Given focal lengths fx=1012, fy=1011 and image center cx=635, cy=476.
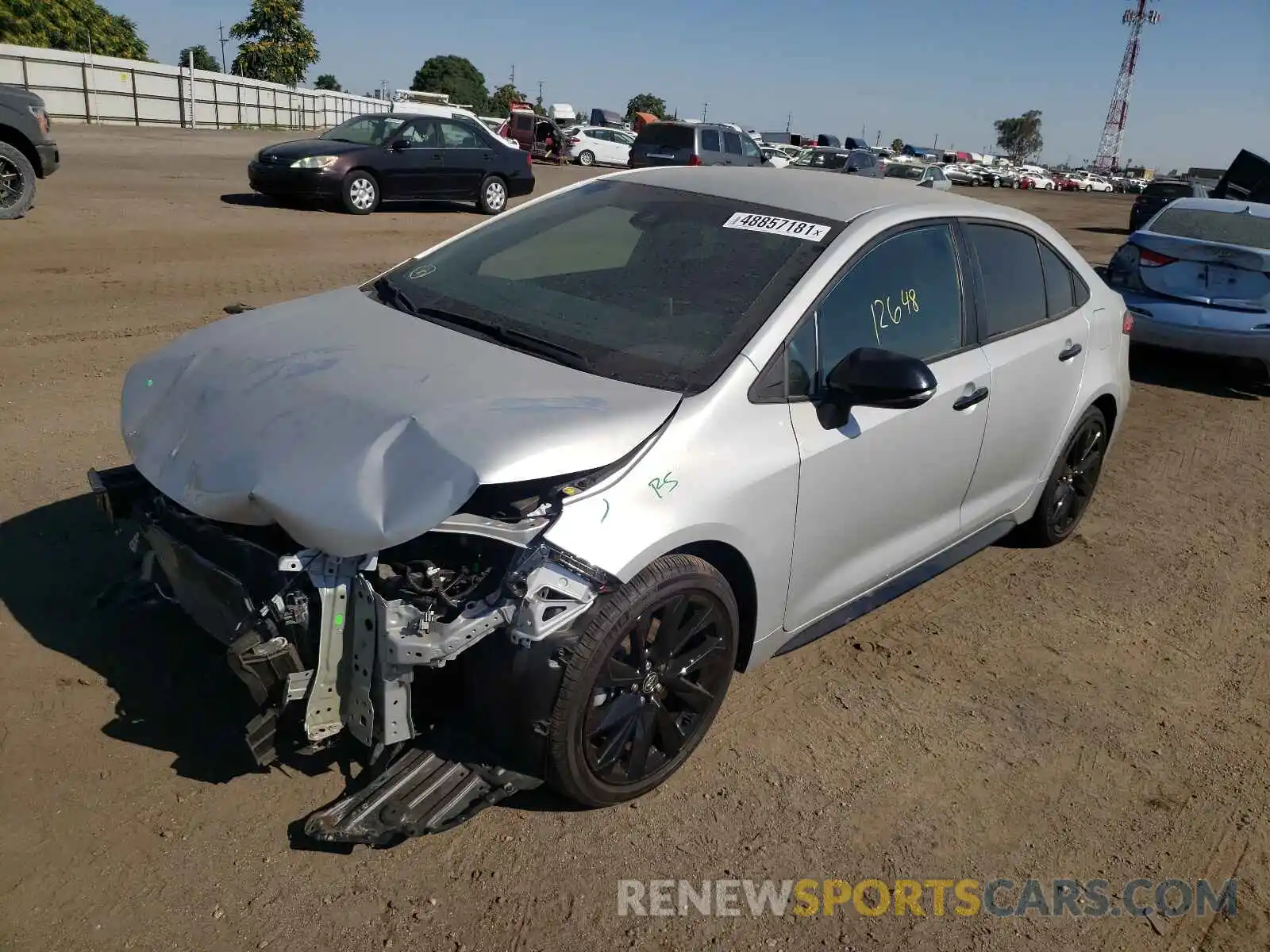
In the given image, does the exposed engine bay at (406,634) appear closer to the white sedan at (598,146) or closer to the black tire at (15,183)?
the black tire at (15,183)

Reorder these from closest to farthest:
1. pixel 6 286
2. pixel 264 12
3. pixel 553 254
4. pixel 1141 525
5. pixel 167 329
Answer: pixel 553 254, pixel 1141 525, pixel 167 329, pixel 6 286, pixel 264 12

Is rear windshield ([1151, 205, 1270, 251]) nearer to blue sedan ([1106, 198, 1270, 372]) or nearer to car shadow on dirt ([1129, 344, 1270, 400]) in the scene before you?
blue sedan ([1106, 198, 1270, 372])

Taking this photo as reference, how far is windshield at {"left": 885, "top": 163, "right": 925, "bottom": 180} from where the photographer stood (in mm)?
28938

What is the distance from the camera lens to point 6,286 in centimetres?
863

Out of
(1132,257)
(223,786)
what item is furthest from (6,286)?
(1132,257)

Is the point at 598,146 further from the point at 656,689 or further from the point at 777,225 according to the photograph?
the point at 656,689

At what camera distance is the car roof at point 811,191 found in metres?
3.81

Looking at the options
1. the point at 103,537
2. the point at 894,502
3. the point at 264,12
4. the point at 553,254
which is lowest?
the point at 103,537

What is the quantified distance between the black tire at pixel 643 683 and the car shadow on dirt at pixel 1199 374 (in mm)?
6904

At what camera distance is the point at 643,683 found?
2980 millimetres

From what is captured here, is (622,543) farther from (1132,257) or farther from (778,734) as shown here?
(1132,257)

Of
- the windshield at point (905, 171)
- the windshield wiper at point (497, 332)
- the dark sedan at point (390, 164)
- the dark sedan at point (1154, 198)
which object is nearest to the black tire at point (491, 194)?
the dark sedan at point (390, 164)

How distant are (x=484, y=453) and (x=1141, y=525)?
4501 millimetres

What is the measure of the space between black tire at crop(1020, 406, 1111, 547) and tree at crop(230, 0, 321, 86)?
5900 centimetres
